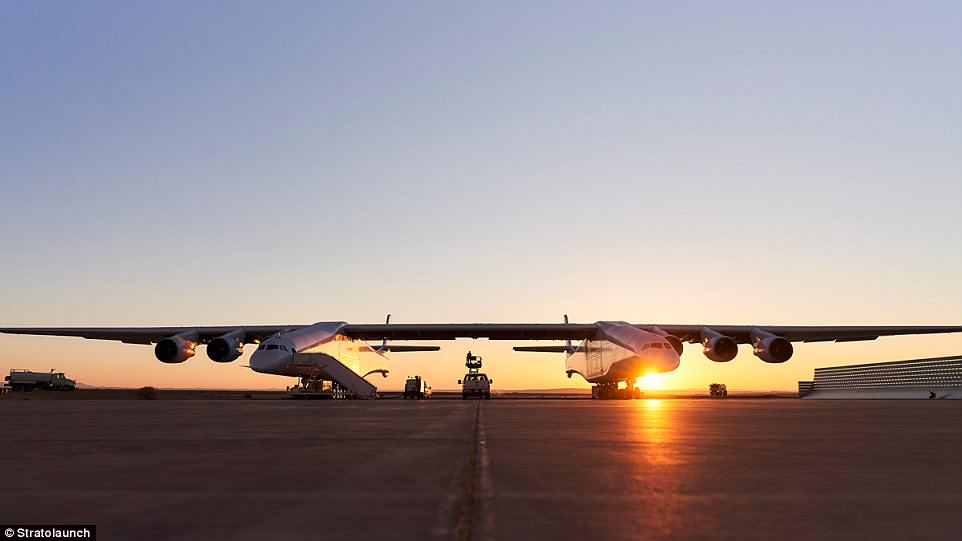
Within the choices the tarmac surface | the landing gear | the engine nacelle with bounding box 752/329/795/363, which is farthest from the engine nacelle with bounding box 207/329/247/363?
the tarmac surface

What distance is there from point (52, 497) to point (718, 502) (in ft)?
10.9

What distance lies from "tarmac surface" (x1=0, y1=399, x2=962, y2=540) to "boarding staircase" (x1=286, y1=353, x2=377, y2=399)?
2928 centimetres

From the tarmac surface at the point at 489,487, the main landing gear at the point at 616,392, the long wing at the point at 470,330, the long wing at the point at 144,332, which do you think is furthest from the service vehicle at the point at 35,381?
the tarmac surface at the point at 489,487

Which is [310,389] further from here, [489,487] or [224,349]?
[489,487]

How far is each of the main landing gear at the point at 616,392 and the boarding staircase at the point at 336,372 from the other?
40.0 feet

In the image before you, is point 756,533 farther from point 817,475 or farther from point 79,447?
point 79,447

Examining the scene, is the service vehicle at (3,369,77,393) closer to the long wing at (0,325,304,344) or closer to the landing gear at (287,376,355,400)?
the long wing at (0,325,304,344)

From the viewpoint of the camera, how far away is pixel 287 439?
26.7ft

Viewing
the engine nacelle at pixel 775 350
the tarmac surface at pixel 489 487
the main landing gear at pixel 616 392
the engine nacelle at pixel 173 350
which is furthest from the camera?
the main landing gear at pixel 616 392

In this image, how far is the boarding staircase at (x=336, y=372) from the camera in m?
37.0

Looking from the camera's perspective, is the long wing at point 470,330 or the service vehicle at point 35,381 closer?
the long wing at point 470,330

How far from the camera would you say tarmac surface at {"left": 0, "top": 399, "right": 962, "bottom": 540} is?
321 centimetres

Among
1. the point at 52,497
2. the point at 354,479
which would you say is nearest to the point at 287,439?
the point at 354,479

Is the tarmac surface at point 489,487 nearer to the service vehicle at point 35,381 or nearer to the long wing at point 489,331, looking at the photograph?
the long wing at point 489,331
